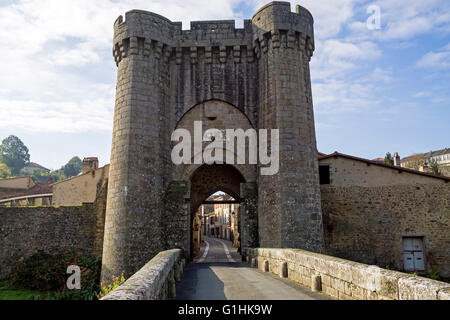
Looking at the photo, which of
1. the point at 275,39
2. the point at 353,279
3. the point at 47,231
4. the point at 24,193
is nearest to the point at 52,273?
the point at 47,231

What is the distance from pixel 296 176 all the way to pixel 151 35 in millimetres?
7820

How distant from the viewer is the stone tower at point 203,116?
542 inches

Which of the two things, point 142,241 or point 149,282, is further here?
point 142,241

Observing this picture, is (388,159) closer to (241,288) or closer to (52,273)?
Answer: (52,273)

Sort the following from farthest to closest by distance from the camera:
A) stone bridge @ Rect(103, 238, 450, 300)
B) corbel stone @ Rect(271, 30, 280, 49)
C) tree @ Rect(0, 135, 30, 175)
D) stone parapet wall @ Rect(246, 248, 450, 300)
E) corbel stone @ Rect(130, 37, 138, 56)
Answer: tree @ Rect(0, 135, 30, 175)
corbel stone @ Rect(130, 37, 138, 56)
corbel stone @ Rect(271, 30, 280, 49)
stone bridge @ Rect(103, 238, 450, 300)
stone parapet wall @ Rect(246, 248, 450, 300)

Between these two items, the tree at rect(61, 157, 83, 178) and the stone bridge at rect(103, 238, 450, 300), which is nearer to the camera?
the stone bridge at rect(103, 238, 450, 300)

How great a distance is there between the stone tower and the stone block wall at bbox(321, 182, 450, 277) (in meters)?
2.39

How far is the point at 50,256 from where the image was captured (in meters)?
18.7

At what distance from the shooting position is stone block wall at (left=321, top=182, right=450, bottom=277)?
1555 cm

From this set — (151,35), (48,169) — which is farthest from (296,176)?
(48,169)

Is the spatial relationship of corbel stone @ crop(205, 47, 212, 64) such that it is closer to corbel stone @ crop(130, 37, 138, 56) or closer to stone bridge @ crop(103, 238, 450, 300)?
corbel stone @ crop(130, 37, 138, 56)

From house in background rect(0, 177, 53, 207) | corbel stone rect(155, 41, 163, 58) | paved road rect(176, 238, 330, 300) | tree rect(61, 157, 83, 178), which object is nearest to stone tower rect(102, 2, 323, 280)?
corbel stone rect(155, 41, 163, 58)

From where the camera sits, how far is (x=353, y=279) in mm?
5523
